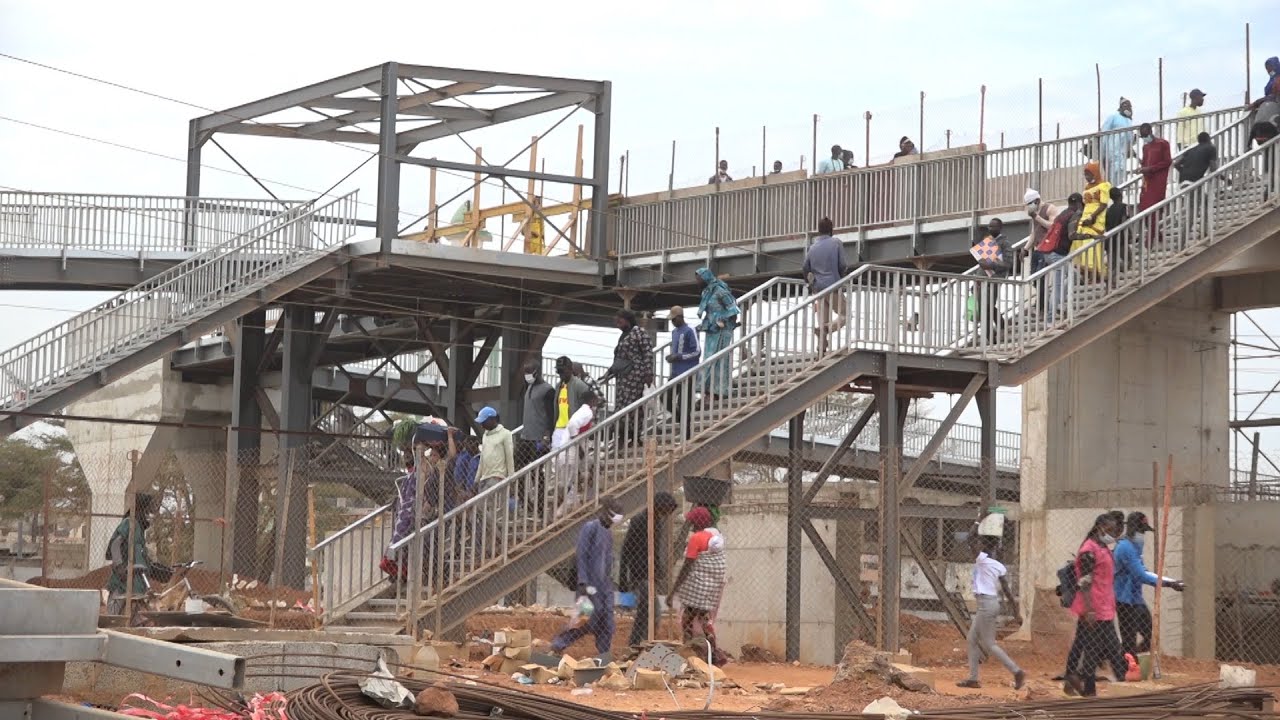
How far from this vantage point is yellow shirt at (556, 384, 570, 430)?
777 inches

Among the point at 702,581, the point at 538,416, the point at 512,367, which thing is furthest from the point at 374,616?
the point at 512,367

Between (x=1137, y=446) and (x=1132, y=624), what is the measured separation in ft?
30.1

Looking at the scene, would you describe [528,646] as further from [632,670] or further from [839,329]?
[839,329]

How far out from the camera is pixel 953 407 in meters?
20.9

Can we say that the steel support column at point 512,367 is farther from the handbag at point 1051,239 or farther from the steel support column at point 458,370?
the handbag at point 1051,239

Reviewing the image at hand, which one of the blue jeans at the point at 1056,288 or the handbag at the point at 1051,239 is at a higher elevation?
the handbag at the point at 1051,239

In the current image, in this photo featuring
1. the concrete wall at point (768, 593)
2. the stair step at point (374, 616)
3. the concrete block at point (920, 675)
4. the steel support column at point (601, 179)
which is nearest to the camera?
the concrete block at point (920, 675)

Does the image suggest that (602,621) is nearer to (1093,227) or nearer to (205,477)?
(1093,227)

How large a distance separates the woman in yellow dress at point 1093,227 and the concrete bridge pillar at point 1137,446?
3900 millimetres

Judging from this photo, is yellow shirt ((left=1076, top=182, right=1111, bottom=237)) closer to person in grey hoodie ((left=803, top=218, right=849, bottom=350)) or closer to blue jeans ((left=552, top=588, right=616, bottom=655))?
person in grey hoodie ((left=803, top=218, right=849, bottom=350))

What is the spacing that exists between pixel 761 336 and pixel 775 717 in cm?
813

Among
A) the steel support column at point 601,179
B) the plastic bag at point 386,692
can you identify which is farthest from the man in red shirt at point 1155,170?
the plastic bag at point 386,692

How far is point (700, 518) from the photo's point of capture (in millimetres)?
17938

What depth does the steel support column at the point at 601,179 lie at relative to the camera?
30.2 meters
